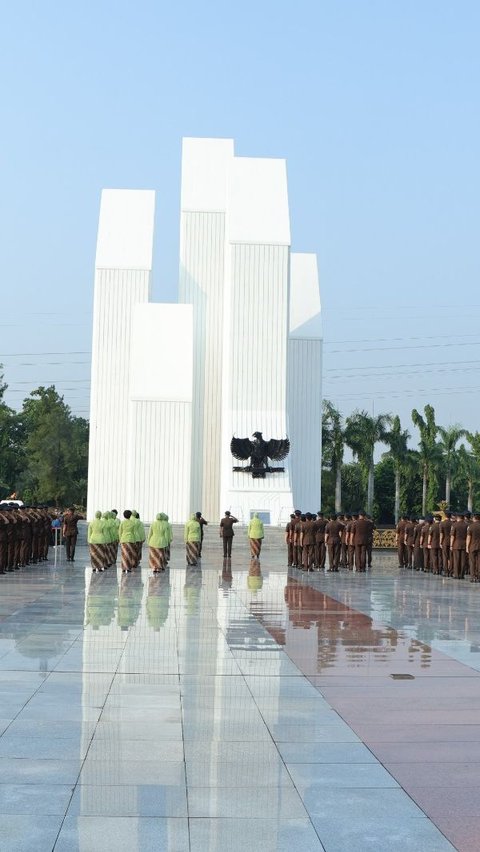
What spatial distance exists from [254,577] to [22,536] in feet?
16.6

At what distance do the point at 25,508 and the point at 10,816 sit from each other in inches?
808

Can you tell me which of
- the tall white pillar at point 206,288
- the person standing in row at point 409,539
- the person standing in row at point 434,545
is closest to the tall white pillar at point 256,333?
the tall white pillar at point 206,288

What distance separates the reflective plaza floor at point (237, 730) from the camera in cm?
489

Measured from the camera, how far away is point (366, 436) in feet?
187

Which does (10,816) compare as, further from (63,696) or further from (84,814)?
(63,696)

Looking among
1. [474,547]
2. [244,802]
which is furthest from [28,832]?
[474,547]

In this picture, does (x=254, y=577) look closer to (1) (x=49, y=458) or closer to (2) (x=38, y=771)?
(2) (x=38, y=771)

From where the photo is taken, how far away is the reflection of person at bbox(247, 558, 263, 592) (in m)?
19.0

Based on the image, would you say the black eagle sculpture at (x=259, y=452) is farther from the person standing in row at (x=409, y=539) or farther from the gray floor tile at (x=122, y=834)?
the gray floor tile at (x=122, y=834)

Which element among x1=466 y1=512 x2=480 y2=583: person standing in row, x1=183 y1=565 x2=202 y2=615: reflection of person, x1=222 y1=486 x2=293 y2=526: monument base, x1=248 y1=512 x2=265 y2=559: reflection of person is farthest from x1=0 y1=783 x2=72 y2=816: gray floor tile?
x1=222 y1=486 x2=293 y2=526: monument base

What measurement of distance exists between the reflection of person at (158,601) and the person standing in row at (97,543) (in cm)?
159

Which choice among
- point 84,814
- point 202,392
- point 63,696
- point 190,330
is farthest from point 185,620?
point 202,392

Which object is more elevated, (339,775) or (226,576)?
(226,576)

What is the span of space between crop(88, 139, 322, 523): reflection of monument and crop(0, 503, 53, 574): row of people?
37.5ft
